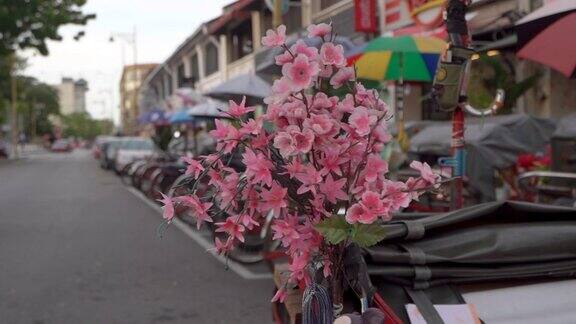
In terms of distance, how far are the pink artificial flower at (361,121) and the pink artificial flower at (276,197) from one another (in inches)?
12.7

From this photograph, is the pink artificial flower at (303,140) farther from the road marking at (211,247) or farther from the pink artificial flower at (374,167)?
the road marking at (211,247)

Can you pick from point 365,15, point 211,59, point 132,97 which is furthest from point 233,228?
point 132,97

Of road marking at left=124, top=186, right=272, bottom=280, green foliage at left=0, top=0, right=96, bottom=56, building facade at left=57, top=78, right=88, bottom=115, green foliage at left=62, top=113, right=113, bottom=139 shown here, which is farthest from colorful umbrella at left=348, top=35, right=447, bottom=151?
building facade at left=57, top=78, right=88, bottom=115

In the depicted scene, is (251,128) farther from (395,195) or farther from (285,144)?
(395,195)

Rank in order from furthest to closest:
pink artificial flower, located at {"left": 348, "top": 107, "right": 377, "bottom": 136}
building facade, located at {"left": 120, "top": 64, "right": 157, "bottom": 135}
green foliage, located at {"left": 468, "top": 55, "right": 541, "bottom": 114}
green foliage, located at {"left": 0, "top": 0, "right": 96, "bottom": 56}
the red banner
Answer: building facade, located at {"left": 120, "top": 64, "right": 157, "bottom": 135}, green foliage, located at {"left": 0, "top": 0, "right": 96, "bottom": 56}, the red banner, green foliage, located at {"left": 468, "top": 55, "right": 541, "bottom": 114}, pink artificial flower, located at {"left": 348, "top": 107, "right": 377, "bottom": 136}

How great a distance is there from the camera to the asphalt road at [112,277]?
569cm

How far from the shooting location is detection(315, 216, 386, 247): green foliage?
2.17 metres

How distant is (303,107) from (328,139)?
143 millimetres

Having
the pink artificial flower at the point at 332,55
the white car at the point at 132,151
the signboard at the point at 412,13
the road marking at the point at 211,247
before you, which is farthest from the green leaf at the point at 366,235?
the white car at the point at 132,151

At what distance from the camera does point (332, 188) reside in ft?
7.43

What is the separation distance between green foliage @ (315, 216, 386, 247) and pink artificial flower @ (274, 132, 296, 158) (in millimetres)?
261

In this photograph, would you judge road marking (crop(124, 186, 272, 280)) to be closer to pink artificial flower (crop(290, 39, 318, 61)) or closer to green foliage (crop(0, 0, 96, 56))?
pink artificial flower (crop(290, 39, 318, 61))

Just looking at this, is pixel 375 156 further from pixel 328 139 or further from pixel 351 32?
pixel 351 32

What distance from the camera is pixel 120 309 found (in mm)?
5801
